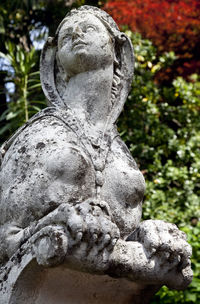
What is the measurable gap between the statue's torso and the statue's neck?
18 centimetres

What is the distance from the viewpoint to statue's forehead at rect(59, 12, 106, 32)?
3.24 m

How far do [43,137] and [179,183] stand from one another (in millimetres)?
4452

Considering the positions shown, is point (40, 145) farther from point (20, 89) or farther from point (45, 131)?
point (20, 89)

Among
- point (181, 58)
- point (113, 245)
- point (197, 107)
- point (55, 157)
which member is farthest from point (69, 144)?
point (181, 58)

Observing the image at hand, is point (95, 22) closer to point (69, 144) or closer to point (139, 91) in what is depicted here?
point (69, 144)

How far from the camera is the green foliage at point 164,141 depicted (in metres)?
6.65

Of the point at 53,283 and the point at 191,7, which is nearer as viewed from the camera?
the point at 53,283

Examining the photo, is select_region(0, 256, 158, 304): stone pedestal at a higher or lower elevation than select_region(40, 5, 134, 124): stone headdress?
lower

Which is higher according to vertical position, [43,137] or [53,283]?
[43,137]

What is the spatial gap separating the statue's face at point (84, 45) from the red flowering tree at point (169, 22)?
7258mm

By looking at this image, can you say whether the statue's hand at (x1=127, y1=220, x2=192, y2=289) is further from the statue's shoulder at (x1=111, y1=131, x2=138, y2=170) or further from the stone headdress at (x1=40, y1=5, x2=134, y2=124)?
the stone headdress at (x1=40, y1=5, x2=134, y2=124)

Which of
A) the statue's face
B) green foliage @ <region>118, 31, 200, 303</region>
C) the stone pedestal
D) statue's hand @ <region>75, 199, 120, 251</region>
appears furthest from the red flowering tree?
statue's hand @ <region>75, 199, 120, 251</region>

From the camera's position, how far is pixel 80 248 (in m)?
2.48

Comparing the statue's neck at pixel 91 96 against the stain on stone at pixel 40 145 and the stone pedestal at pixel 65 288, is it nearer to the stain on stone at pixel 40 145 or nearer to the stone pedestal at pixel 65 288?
the stain on stone at pixel 40 145
